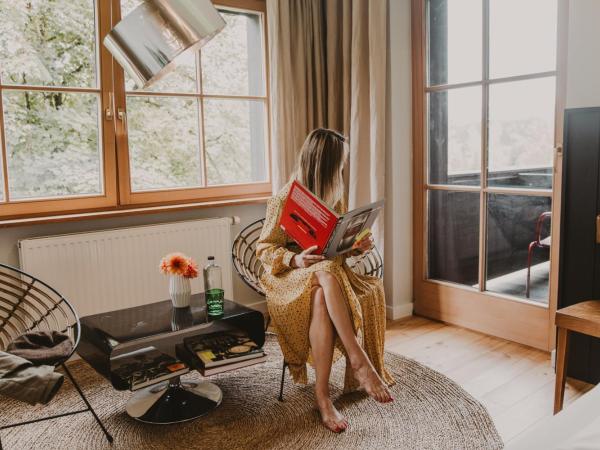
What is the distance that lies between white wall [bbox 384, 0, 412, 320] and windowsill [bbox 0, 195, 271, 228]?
785 millimetres

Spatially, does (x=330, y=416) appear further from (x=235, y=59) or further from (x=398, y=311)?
(x=235, y=59)

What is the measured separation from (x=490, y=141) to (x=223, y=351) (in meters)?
1.81

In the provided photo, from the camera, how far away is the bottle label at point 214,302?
89.0 inches

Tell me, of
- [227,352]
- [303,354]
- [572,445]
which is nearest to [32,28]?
[227,352]

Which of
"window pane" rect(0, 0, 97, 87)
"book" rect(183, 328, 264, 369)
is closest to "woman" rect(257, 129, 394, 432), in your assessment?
"book" rect(183, 328, 264, 369)

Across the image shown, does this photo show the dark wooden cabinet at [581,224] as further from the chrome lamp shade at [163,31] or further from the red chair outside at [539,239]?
the chrome lamp shade at [163,31]

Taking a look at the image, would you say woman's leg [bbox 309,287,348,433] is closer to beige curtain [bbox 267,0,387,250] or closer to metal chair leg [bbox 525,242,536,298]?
beige curtain [bbox 267,0,387,250]

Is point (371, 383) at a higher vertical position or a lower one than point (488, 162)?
lower

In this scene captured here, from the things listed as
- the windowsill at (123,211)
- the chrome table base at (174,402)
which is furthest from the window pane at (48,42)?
the chrome table base at (174,402)

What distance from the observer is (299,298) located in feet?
Answer: 7.35

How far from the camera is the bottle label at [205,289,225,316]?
89.0 inches

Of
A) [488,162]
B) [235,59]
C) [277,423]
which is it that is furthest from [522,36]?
[277,423]

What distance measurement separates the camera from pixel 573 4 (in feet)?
7.95

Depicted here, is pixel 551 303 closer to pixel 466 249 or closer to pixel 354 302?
pixel 466 249
